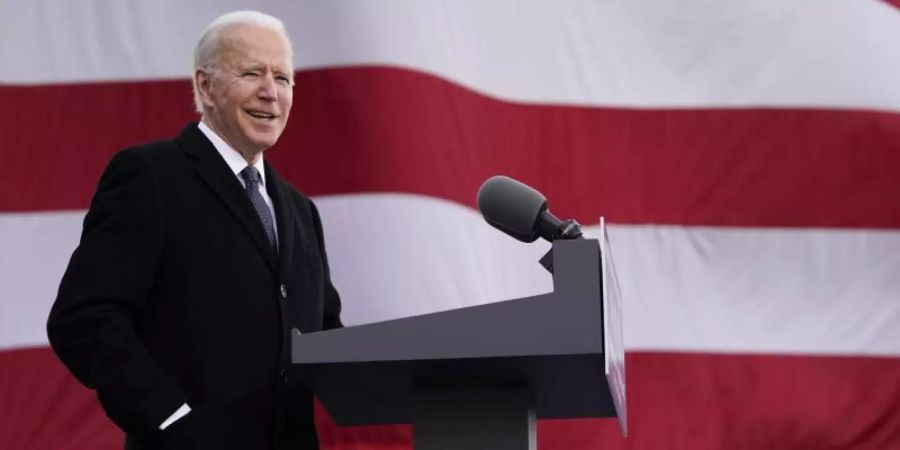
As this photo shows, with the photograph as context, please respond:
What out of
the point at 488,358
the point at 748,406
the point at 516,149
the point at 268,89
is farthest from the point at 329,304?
the point at 748,406

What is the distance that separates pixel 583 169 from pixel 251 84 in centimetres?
133

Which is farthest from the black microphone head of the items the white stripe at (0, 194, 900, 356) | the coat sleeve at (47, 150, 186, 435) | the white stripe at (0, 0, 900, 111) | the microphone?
the white stripe at (0, 0, 900, 111)

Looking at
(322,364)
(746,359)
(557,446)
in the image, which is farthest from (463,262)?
(322,364)

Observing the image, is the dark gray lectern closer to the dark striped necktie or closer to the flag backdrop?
the dark striped necktie

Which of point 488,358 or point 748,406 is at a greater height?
point 488,358

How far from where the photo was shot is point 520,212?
1437 mm

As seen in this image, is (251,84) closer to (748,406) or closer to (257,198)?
(257,198)

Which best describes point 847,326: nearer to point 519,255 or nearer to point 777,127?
point 777,127

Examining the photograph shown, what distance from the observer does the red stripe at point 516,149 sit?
280 cm

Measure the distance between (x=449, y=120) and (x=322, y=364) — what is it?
158 centimetres

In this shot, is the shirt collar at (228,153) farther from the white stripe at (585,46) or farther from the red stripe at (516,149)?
the white stripe at (585,46)

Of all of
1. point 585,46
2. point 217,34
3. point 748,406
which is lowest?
point 748,406

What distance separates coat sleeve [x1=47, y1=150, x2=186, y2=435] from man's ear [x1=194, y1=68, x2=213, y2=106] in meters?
0.13

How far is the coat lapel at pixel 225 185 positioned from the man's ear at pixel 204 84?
5cm
